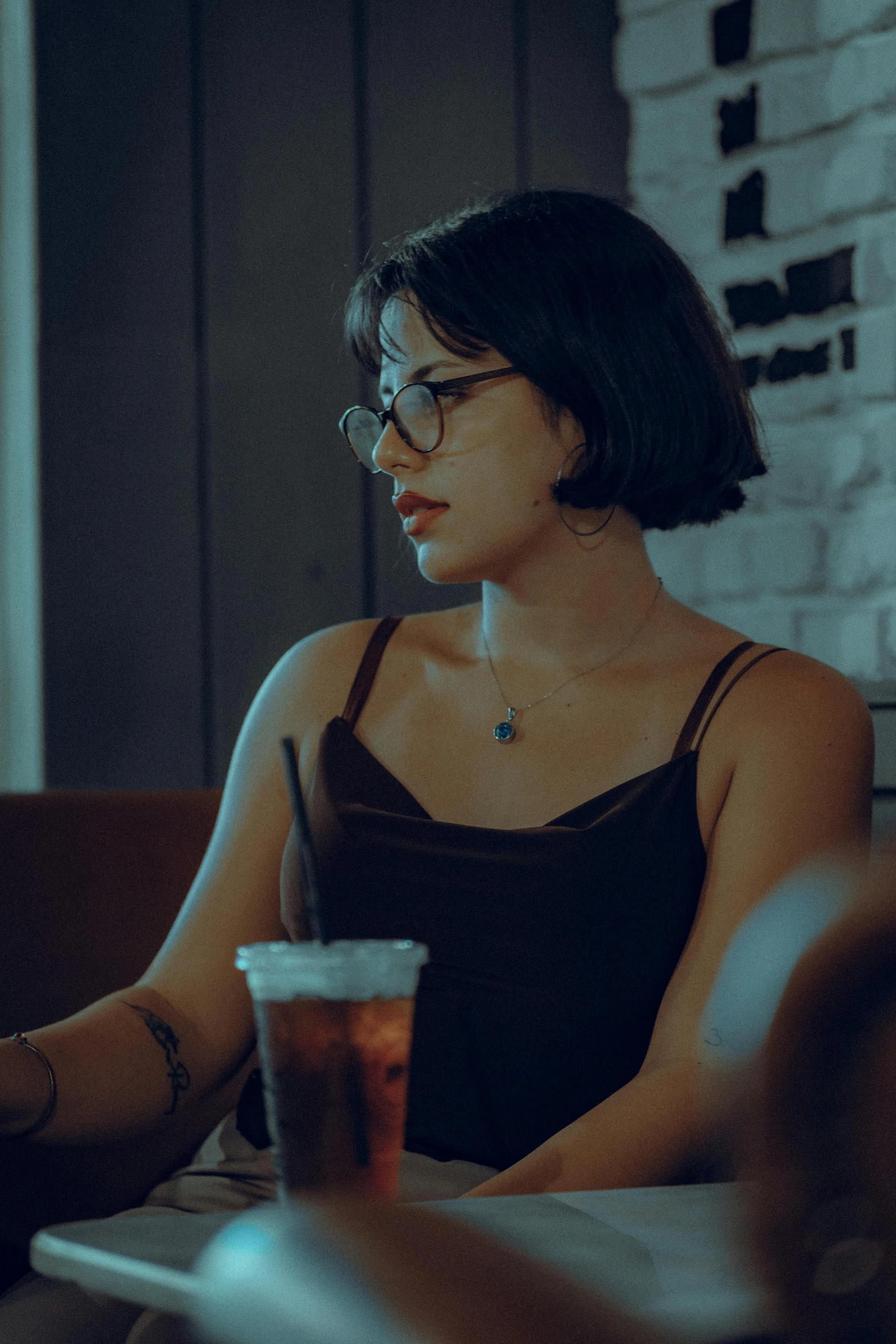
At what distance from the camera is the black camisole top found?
1200 mm

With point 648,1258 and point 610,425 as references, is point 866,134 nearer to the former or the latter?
point 610,425

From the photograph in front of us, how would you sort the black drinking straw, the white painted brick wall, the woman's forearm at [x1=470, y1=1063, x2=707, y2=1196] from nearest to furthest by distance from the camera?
1. the black drinking straw
2. the woman's forearm at [x1=470, y1=1063, x2=707, y2=1196]
3. the white painted brick wall

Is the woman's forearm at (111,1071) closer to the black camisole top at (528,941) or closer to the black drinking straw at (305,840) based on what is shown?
the black camisole top at (528,941)

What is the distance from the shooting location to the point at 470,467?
1314 millimetres

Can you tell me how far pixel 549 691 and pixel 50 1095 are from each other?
1.99 ft

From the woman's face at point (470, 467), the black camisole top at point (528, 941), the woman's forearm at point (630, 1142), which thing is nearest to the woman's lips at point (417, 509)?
the woman's face at point (470, 467)

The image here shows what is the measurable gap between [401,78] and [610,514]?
99 cm

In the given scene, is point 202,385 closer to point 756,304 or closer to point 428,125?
point 428,125

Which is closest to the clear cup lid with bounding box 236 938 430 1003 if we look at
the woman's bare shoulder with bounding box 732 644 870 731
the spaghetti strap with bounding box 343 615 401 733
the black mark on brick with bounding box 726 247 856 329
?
the woman's bare shoulder with bounding box 732 644 870 731

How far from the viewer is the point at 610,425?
4.44ft

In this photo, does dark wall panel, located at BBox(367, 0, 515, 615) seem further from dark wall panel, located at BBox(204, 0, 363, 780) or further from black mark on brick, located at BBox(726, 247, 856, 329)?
black mark on brick, located at BBox(726, 247, 856, 329)

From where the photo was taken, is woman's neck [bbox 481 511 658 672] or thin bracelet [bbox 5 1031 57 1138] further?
woman's neck [bbox 481 511 658 672]

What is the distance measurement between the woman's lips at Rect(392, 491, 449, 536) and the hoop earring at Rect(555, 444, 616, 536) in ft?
0.41

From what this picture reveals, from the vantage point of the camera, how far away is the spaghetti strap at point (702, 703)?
131cm
